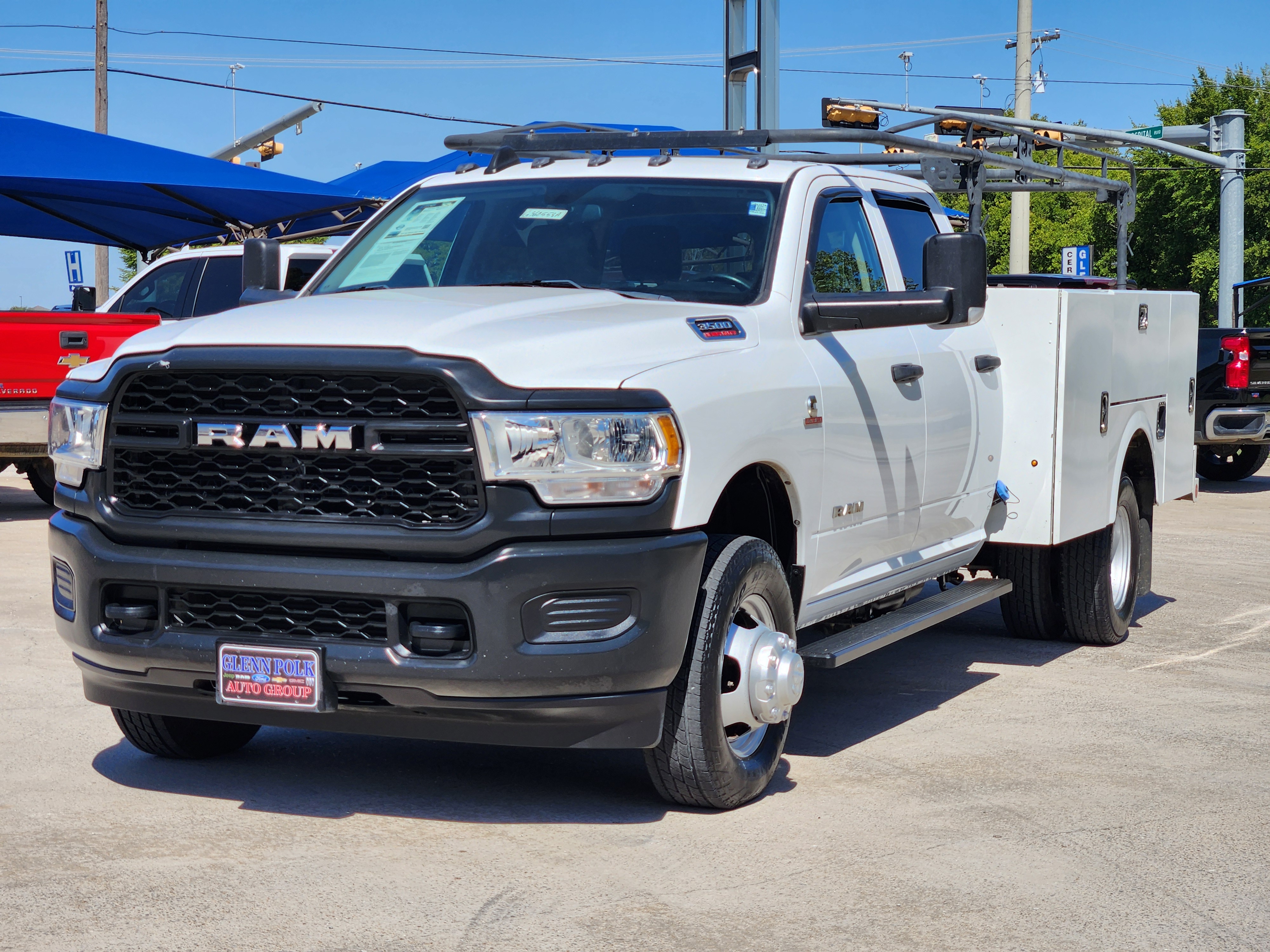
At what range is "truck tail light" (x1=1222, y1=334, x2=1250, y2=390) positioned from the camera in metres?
16.2

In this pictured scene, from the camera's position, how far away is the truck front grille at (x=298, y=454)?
427 centimetres

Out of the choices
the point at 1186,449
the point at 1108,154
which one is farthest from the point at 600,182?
the point at 1108,154

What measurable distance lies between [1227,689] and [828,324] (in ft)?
9.83

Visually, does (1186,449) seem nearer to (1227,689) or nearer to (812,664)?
(1227,689)

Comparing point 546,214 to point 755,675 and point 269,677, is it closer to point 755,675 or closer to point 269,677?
point 755,675

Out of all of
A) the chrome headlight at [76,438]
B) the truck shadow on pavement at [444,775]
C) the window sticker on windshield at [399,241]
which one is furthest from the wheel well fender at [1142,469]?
the chrome headlight at [76,438]

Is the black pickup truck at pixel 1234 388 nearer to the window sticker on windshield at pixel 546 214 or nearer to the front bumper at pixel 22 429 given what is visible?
the front bumper at pixel 22 429

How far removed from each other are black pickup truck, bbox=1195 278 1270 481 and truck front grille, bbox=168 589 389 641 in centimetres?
1335

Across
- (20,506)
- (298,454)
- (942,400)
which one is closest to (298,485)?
(298,454)

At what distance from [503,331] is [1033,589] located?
4379mm

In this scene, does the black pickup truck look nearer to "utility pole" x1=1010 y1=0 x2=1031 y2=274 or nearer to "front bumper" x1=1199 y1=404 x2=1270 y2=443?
"front bumper" x1=1199 y1=404 x2=1270 y2=443

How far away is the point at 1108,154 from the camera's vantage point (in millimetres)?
11164

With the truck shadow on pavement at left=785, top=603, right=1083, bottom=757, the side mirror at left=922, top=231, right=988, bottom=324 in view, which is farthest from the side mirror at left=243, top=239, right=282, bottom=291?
the truck shadow on pavement at left=785, top=603, right=1083, bottom=757

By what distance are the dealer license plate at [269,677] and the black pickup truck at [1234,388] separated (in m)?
13.4
